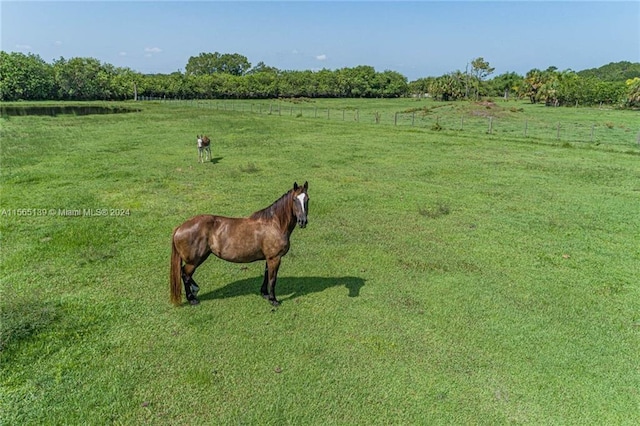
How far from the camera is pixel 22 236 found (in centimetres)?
835

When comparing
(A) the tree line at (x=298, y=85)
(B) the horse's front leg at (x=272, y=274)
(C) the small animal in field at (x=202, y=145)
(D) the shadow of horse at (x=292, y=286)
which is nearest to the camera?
(B) the horse's front leg at (x=272, y=274)

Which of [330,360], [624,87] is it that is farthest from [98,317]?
[624,87]

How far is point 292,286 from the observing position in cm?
665

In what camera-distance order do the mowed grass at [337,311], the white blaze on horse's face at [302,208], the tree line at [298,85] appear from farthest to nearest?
the tree line at [298,85] → the white blaze on horse's face at [302,208] → the mowed grass at [337,311]

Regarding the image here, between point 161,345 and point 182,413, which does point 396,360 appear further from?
point 161,345

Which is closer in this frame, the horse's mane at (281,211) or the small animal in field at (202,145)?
the horse's mane at (281,211)

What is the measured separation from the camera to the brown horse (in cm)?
557

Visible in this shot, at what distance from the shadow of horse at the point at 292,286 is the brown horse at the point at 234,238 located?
2.32ft

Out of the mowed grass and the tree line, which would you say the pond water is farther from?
the mowed grass

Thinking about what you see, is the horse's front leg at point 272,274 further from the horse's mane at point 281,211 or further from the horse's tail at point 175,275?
the horse's tail at point 175,275

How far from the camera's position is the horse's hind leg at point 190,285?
5.77 m

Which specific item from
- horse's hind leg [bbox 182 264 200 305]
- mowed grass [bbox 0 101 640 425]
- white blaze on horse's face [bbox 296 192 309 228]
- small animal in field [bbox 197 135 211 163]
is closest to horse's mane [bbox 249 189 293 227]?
white blaze on horse's face [bbox 296 192 309 228]

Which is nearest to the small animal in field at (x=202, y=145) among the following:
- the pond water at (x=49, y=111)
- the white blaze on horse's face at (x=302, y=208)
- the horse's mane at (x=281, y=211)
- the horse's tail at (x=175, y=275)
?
the horse's tail at (x=175, y=275)

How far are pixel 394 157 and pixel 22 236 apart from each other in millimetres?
14868
